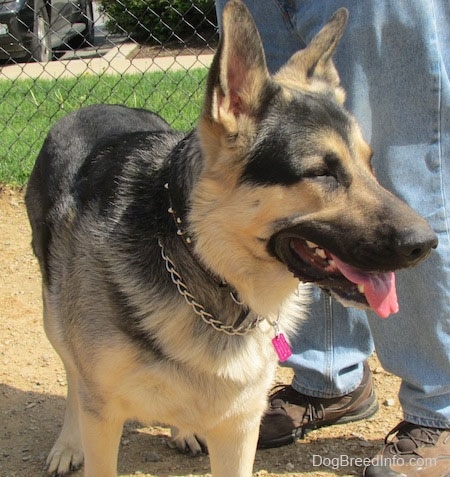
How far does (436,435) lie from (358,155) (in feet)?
4.64

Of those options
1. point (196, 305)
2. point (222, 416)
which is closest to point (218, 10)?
point (196, 305)

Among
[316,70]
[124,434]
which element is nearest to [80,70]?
[124,434]

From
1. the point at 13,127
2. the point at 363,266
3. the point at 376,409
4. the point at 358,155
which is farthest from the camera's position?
the point at 13,127

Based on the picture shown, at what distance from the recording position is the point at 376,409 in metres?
3.65

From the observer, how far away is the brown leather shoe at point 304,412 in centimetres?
343

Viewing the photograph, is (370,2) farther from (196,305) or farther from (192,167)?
(196,305)

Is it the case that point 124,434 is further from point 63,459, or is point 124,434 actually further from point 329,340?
point 329,340

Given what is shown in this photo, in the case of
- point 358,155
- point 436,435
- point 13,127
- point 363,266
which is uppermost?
point 358,155

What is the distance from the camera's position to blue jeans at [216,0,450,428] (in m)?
2.78

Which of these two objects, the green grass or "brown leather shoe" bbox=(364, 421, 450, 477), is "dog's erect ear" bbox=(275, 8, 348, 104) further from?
the green grass

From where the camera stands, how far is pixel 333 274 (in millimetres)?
2367

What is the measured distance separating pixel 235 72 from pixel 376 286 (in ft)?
2.81

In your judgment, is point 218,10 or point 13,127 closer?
point 218,10

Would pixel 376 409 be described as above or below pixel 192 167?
below
